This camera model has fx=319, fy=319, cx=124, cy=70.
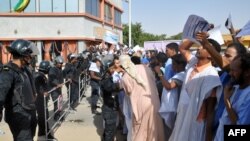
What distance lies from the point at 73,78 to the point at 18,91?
549 cm

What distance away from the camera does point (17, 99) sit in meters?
3.90

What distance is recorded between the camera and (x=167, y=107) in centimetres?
432

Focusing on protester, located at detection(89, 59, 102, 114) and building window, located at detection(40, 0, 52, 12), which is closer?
protester, located at detection(89, 59, 102, 114)

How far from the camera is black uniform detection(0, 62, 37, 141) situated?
3.77 meters

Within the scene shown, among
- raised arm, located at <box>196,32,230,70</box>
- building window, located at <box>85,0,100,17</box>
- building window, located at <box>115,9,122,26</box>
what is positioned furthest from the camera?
building window, located at <box>115,9,122,26</box>

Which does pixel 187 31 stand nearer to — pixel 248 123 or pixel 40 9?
pixel 248 123

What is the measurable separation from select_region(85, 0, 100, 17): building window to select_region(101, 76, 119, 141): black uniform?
69.9ft

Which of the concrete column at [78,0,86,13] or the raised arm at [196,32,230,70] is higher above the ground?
the concrete column at [78,0,86,13]

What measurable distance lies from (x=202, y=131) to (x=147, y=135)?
1.21 m

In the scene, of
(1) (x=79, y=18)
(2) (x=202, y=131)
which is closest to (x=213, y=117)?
(2) (x=202, y=131)

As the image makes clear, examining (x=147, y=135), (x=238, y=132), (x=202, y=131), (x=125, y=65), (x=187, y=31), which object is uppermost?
(x=187, y=31)

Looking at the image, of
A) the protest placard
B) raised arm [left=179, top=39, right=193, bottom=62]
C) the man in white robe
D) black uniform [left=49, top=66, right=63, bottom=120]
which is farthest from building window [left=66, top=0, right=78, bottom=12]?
the protest placard

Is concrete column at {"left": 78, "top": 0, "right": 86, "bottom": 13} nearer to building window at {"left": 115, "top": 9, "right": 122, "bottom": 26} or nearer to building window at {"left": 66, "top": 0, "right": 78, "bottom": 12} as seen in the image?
building window at {"left": 66, "top": 0, "right": 78, "bottom": 12}

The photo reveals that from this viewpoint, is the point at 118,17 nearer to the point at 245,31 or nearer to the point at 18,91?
the point at 18,91
